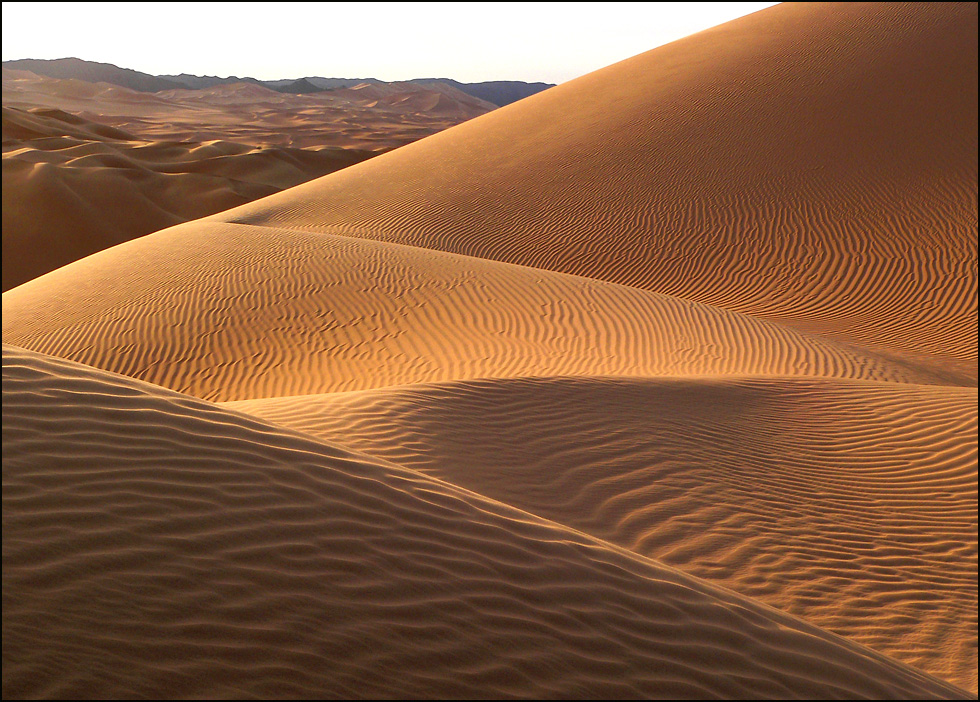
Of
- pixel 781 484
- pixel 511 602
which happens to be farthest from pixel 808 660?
pixel 781 484

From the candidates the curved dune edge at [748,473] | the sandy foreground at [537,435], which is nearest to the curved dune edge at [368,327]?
the sandy foreground at [537,435]

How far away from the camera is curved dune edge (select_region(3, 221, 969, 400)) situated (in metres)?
11.1

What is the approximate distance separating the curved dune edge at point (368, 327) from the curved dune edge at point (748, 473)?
226cm

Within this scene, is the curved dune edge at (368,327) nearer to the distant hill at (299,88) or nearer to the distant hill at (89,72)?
the distant hill at (89,72)

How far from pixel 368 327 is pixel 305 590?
32.1ft

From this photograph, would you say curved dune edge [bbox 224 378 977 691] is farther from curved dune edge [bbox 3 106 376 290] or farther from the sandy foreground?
curved dune edge [bbox 3 106 376 290]

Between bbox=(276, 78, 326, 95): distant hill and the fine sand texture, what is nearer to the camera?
the fine sand texture

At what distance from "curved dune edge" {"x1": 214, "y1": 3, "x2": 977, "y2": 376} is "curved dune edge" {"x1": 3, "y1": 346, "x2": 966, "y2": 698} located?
40.1 feet

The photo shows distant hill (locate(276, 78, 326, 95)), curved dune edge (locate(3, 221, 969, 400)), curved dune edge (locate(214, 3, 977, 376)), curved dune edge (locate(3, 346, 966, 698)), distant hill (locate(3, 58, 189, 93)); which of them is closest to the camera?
curved dune edge (locate(3, 346, 966, 698))

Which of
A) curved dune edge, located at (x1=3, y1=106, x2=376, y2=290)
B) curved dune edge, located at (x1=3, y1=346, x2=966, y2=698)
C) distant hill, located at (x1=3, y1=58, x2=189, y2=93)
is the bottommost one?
curved dune edge, located at (x1=3, y1=346, x2=966, y2=698)

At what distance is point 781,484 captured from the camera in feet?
23.2

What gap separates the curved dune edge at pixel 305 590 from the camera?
2395 millimetres

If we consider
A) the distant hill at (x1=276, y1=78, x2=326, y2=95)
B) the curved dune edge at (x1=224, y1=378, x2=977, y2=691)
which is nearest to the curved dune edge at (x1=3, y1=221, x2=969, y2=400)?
the curved dune edge at (x1=224, y1=378, x2=977, y2=691)

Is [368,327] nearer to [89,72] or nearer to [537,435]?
[537,435]
